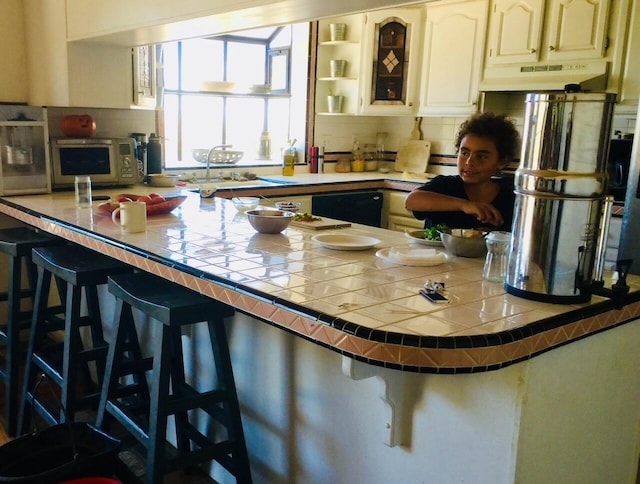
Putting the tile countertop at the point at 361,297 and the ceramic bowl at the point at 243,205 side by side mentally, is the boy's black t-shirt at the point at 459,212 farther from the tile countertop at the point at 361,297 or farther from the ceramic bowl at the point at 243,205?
the ceramic bowl at the point at 243,205

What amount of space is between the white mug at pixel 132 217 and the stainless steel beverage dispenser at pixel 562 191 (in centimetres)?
141

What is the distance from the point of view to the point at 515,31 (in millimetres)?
4254

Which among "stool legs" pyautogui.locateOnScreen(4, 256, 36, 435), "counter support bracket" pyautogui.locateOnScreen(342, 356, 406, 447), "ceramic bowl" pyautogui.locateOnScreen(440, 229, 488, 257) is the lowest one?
"stool legs" pyautogui.locateOnScreen(4, 256, 36, 435)

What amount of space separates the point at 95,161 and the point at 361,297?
257 cm

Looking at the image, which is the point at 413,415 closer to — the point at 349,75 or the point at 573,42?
the point at 573,42

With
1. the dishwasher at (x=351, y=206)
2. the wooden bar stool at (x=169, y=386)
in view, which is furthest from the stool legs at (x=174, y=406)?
the dishwasher at (x=351, y=206)

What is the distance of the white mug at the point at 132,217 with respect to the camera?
2.33 meters

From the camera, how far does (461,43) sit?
4.59 m

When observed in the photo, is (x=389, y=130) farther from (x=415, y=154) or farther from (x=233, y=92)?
(x=233, y=92)

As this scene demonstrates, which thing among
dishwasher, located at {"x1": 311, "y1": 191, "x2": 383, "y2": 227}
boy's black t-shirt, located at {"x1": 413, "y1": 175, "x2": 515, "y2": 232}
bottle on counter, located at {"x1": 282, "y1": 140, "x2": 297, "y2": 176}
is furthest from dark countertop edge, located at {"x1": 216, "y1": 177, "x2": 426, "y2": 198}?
boy's black t-shirt, located at {"x1": 413, "y1": 175, "x2": 515, "y2": 232}

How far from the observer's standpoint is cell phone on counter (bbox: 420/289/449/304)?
1544 mm

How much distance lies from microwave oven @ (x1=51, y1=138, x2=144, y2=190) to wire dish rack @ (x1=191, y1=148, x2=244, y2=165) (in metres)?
0.83

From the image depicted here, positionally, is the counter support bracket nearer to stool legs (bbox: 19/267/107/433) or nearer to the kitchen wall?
stool legs (bbox: 19/267/107/433)

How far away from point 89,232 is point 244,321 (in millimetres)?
693
